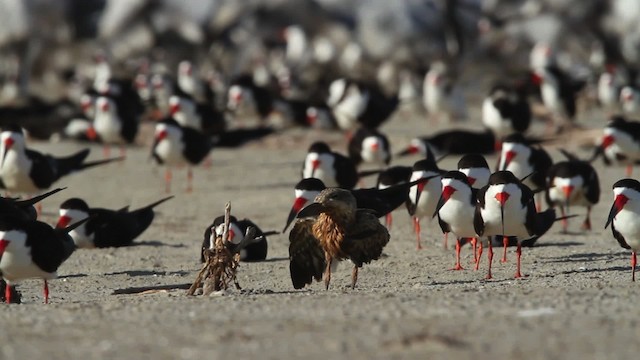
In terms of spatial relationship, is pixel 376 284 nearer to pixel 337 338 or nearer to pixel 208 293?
pixel 208 293

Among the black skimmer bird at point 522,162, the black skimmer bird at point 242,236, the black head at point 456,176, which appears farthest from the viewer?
the black skimmer bird at point 522,162

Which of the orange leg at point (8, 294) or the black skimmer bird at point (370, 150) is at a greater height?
the black skimmer bird at point (370, 150)

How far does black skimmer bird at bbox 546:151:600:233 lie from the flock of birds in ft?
0.05

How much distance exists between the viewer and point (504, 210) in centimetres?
894

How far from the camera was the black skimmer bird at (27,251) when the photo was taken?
26.9 ft

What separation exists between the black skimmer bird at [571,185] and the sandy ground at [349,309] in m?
0.31

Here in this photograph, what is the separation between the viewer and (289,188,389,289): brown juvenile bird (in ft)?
27.1

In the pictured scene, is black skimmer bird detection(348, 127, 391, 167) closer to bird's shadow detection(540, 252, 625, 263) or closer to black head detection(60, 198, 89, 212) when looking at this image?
black head detection(60, 198, 89, 212)

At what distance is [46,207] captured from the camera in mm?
14156

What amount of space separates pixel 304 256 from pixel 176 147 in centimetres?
716

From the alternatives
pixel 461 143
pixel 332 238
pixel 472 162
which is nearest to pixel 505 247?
pixel 472 162

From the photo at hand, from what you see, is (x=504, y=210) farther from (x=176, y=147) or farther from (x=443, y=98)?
(x=443, y=98)

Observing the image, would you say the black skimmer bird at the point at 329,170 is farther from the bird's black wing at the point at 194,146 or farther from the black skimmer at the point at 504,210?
the black skimmer at the point at 504,210

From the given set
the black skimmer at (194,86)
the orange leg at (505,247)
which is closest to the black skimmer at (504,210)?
the orange leg at (505,247)
